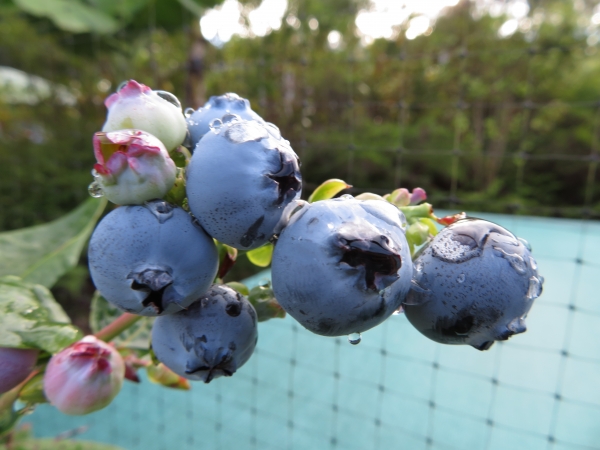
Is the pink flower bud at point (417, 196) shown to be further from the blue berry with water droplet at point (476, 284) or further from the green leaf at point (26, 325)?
the green leaf at point (26, 325)

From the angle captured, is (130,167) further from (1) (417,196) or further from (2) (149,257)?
(1) (417,196)

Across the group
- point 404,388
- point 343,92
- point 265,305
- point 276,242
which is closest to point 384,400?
point 404,388

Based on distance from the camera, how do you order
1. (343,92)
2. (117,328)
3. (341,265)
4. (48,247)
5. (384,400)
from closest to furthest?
(341,265) < (117,328) < (48,247) < (384,400) < (343,92)

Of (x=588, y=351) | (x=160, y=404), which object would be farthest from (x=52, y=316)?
(x=588, y=351)

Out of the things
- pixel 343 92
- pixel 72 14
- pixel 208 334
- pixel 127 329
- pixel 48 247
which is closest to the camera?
pixel 208 334

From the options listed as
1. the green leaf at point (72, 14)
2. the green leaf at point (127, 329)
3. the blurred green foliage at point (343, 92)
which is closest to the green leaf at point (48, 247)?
the green leaf at point (127, 329)

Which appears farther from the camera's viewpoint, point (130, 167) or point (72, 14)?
point (72, 14)

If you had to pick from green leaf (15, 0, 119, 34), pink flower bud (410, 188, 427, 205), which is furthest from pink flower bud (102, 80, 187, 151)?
green leaf (15, 0, 119, 34)

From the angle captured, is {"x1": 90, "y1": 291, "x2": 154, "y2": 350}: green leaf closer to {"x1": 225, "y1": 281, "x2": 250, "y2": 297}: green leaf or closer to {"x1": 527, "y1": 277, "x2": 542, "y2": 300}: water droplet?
{"x1": 225, "y1": 281, "x2": 250, "y2": 297}: green leaf
